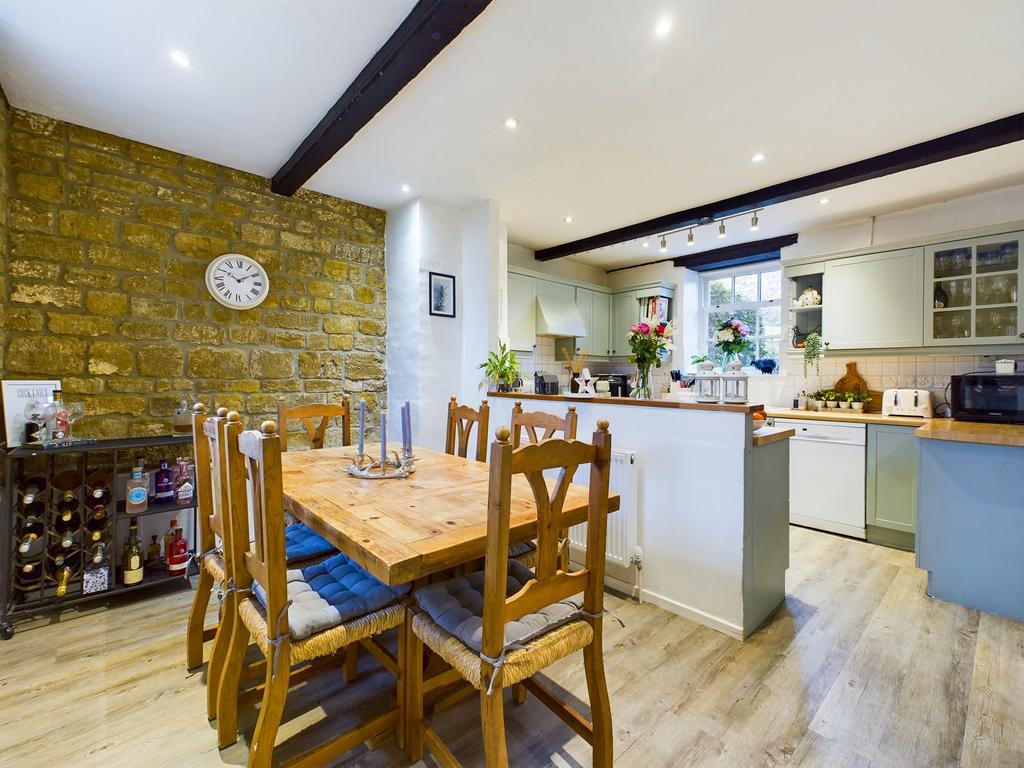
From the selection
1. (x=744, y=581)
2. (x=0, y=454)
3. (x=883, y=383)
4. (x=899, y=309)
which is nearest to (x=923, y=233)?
(x=899, y=309)

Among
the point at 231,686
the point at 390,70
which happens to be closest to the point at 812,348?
the point at 390,70

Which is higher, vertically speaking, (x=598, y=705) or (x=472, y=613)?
(x=472, y=613)

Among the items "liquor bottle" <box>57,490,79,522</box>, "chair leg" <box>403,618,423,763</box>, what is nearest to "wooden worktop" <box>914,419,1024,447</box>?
"chair leg" <box>403,618,423,763</box>

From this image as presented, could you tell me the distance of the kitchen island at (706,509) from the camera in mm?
2092

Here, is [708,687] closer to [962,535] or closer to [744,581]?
[744,581]

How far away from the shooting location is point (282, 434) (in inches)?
104

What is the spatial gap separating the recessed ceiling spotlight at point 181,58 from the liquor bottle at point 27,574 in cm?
240

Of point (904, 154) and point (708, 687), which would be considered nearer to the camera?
point (708, 687)

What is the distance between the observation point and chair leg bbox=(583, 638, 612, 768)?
1319mm

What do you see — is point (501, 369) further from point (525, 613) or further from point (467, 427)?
point (525, 613)

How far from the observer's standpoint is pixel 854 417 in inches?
133

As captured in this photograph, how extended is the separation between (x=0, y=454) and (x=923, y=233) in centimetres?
587

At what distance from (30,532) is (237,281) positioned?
1.71 metres

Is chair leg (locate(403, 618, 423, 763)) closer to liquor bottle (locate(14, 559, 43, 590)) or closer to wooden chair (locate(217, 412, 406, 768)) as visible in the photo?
wooden chair (locate(217, 412, 406, 768))
